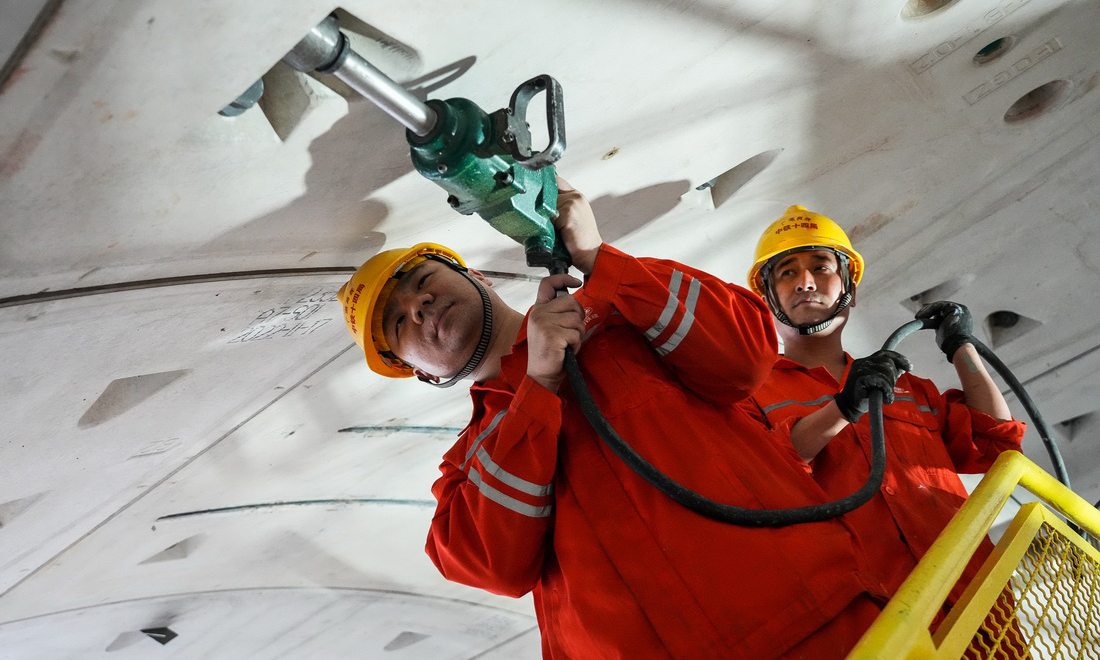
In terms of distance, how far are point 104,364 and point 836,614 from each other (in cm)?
178

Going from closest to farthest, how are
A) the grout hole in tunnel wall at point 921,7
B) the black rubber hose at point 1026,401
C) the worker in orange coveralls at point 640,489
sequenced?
the worker in orange coveralls at point 640,489 → the grout hole in tunnel wall at point 921,7 → the black rubber hose at point 1026,401

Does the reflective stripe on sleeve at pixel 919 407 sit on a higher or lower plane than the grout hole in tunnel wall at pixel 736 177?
lower

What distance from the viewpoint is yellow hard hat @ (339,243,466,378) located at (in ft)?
6.89

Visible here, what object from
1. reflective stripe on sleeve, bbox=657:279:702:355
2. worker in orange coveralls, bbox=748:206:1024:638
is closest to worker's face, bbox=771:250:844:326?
worker in orange coveralls, bbox=748:206:1024:638

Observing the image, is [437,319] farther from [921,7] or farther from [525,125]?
[921,7]

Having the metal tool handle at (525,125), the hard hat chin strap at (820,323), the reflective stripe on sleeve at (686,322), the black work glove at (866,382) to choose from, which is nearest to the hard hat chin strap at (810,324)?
the hard hat chin strap at (820,323)

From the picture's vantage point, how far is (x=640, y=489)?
1560mm

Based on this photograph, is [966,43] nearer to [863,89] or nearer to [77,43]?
[863,89]

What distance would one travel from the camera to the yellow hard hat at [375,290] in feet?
6.89

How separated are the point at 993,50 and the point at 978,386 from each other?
1.07 metres

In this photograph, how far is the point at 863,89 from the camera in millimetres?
2590

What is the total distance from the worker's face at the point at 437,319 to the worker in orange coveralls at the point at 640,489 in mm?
23

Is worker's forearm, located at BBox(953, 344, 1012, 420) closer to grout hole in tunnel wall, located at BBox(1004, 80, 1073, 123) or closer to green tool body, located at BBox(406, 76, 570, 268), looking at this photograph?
grout hole in tunnel wall, located at BBox(1004, 80, 1073, 123)

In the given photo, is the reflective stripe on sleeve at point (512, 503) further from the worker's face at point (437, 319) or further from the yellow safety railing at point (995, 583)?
the yellow safety railing at point (995, 583)
